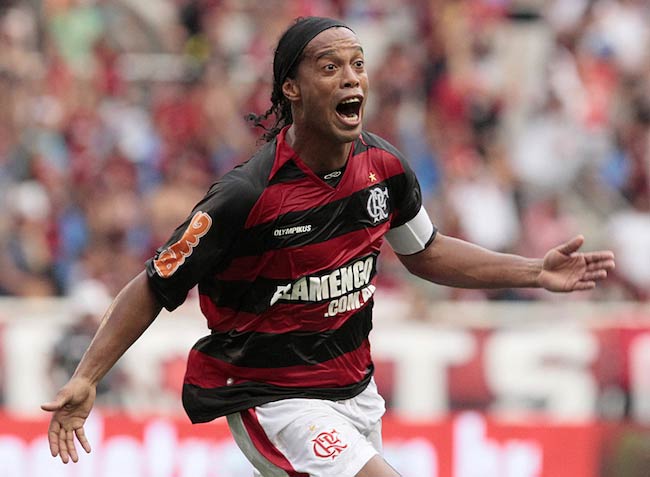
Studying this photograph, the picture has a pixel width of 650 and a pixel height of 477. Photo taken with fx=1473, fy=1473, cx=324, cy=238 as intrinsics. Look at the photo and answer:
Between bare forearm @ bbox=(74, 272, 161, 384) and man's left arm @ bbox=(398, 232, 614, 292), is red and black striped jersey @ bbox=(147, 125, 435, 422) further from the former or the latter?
man's left arm @ bbox=(398, 232, 614, 292)

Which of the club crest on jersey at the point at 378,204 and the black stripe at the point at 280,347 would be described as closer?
the black stripe at the point at 280,347

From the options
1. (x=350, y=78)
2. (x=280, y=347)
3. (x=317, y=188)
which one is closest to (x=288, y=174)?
(x=317, y=188)

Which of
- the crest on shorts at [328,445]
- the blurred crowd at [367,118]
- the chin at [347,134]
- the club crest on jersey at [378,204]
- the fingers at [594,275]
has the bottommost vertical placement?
the blurred crowd at [367,118]

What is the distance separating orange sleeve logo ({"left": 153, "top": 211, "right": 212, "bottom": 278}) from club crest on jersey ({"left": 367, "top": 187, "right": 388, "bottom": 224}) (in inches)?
28.9

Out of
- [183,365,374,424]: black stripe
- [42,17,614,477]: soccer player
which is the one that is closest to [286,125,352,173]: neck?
[42,17,614,477]: soccer player

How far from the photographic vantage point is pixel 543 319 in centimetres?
1204

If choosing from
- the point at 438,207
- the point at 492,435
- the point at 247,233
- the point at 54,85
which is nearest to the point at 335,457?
the point at 247,233

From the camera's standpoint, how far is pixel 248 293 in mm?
5844

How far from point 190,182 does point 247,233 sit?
757 centimetres

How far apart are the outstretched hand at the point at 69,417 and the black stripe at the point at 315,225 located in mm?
794

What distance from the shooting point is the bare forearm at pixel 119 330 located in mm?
5730

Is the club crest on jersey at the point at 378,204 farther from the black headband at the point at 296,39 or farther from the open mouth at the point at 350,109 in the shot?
the black headband at the point at 296,39

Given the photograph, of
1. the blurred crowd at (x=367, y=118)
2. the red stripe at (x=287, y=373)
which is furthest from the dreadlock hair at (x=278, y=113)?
the blurred crowd at (x=367, y=118)

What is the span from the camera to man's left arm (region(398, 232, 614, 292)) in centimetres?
617
